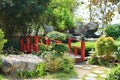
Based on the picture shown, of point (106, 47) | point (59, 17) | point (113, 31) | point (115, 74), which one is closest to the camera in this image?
point (115, 74)

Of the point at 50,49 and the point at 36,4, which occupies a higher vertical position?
the point at 36,4

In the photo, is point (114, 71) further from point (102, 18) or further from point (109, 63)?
point (102, 18)

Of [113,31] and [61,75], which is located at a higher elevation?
[113,31]

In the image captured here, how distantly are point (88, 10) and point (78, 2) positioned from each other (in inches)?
43.7

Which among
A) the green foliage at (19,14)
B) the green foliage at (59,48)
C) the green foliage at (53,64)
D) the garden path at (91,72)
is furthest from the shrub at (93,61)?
the green foliage at (19,14)

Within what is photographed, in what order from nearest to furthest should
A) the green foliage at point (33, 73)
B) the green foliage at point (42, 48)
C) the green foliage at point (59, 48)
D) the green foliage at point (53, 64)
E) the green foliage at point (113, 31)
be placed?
the green foliage at point (33, 73) → the green foliage at point (53, 64) → the green foliage at point (59, 48) → the green foliage at point (42, 48) → the green foliage at point (113, 31)

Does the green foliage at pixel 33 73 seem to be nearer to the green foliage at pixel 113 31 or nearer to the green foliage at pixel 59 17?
the green foliage at pixel 59 17

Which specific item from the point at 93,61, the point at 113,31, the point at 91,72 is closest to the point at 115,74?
the point at 91,72

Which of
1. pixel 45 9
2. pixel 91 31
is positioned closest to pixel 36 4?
pixel 45 9

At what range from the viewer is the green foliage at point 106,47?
8617 millimetres

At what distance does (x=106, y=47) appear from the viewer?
862 cm

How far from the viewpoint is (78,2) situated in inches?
787

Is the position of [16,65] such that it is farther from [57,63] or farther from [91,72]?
[91,72]

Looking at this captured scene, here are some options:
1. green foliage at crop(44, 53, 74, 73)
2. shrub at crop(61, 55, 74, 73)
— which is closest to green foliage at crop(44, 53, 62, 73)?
green foliage at crop(44, 53, 74, 73)
